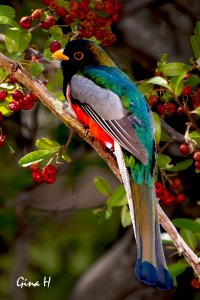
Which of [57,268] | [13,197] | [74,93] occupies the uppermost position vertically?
[74,93]

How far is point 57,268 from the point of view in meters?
5.91

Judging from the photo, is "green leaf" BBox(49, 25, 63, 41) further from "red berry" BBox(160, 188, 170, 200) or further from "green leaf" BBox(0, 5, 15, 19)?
"red berry" BBox(160, 188, 170, 200)

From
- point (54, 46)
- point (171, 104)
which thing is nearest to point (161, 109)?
point (171, 104)

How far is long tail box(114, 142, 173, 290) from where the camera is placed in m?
3.42

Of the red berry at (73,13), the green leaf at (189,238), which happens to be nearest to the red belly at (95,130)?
the red berry at (73,13)

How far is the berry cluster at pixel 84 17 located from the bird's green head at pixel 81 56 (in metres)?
0.05

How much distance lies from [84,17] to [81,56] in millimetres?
165

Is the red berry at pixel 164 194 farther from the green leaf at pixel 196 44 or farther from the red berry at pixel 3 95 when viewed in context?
the red berry at pixel 3 95

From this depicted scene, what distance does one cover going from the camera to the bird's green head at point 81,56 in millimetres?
4199

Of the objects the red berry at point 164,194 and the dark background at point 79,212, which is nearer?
the red berry at point 164,194

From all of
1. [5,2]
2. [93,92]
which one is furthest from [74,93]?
[5,2]

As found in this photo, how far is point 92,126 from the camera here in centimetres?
394

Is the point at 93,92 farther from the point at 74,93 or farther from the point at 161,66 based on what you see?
the point at 161,66

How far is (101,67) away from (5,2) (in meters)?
1.58
